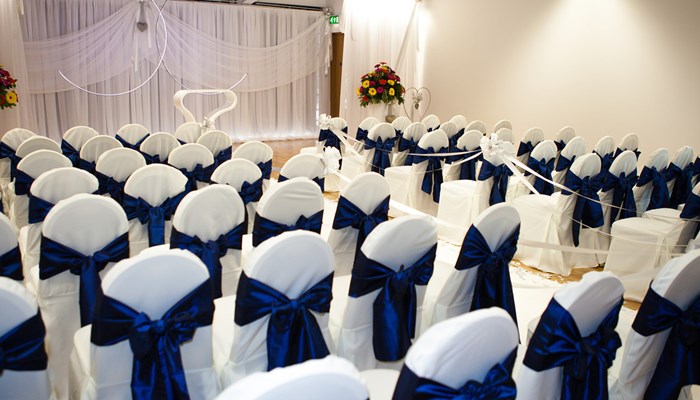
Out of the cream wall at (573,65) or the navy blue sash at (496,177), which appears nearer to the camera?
the navy blue sash at (496,177)

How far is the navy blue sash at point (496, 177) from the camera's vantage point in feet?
15.7

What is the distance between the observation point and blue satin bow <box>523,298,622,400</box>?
1.67 m

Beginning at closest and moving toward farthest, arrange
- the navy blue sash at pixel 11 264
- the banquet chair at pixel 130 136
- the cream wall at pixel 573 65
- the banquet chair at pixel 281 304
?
the banquet chair at pixel 281 304 < the navy blue sash at pixel 11 264 < the banquet chair at pixel 130 136 < the cream wall at pixel 573 65

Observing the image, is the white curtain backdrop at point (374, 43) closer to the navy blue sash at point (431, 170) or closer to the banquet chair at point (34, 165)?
the navy blue sash at point (431, 170)

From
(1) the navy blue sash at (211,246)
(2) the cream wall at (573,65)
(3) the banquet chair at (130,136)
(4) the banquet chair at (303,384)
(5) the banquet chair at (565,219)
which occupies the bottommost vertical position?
(5) the banquet chair at (565,219)

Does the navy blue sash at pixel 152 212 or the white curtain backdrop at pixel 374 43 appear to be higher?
the white curtain backdrop at pixel 374 43

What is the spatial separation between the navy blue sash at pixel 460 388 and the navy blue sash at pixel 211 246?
4.65ft

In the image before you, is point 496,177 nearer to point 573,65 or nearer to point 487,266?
point 487,266

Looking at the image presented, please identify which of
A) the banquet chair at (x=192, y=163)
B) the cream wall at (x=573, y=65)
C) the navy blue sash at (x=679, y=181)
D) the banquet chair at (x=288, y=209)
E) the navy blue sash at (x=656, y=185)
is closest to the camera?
the banquet chair at (x=288, y=209)

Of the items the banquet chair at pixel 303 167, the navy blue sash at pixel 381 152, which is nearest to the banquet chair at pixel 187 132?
the navy blue sash at pixel 381 152

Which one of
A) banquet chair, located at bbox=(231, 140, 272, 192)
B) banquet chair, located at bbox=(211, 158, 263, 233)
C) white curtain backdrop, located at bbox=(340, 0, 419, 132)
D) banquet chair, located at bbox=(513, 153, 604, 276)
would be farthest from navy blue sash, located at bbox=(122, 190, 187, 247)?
white curtain backdrop, located at bbox=(340, 0, 419, 132)

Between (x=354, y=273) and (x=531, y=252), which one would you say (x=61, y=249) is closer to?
(x=354, y=273)

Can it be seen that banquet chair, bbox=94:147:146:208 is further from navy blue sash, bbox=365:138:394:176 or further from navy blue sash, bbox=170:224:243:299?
navy blue sash, bbox=365:138:394:176

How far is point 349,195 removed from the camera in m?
3.05
